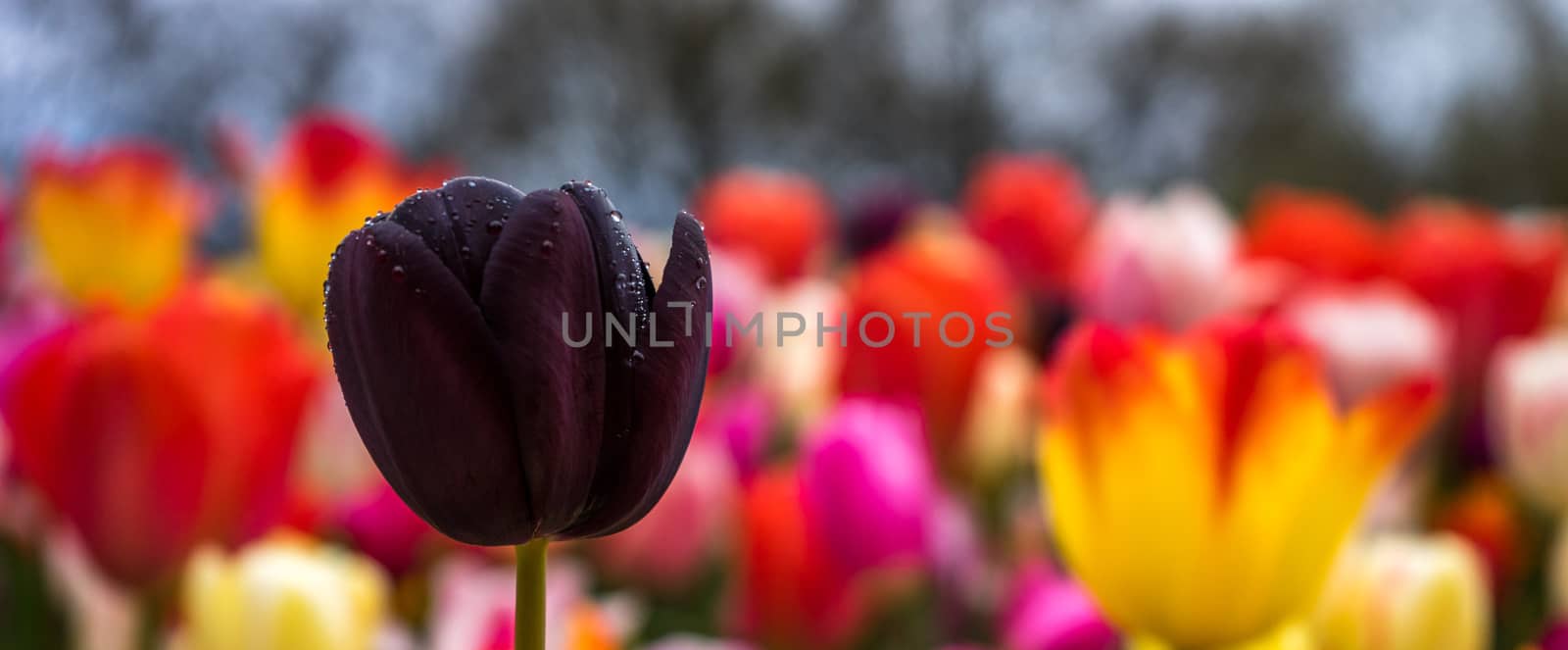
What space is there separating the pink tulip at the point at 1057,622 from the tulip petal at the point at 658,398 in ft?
0.58

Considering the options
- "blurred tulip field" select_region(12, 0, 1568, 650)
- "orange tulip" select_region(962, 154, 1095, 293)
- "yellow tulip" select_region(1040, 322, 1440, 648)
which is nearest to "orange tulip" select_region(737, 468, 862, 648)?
"blurred tulip field" select_region(12, 0, 1568, 650)

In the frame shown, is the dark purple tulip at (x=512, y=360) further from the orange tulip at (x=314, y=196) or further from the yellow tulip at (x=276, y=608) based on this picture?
the orange tulip at (x=314, y=196)

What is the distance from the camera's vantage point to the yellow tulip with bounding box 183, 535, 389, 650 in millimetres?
253

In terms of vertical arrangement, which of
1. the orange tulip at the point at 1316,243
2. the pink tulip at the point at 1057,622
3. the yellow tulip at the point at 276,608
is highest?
the orange tulip at the point at 1316,243

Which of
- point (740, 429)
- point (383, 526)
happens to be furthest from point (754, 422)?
point (383, 526)

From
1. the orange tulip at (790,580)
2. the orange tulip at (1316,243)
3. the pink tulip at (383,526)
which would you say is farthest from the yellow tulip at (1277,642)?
the orange tulip at (1316,243)

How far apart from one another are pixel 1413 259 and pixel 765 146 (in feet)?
14.2

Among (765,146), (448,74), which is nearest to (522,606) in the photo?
(448,74)

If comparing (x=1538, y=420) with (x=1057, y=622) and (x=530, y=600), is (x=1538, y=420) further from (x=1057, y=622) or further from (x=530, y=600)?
(x=530, y=600)

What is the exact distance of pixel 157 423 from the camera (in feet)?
0.89

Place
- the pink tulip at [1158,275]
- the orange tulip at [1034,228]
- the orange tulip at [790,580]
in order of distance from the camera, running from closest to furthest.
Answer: the orange tulip at [790,580] → the pink tulip at [1158,275] → the orange tulip at [1034,228]

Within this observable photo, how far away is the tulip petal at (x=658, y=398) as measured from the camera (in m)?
0.13

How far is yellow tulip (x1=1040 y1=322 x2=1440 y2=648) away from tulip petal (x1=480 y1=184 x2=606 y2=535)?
0.14m

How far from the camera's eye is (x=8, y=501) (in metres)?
0.36
